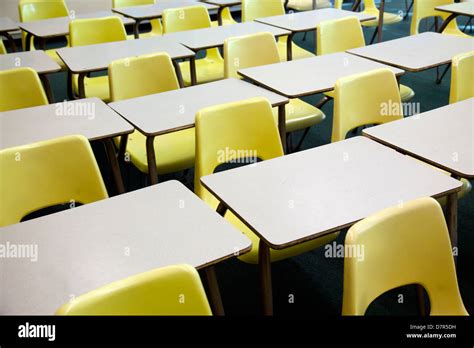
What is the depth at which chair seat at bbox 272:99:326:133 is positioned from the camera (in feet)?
9.55

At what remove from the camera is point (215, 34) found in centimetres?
375

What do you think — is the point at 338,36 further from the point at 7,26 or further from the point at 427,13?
the point at 7,26

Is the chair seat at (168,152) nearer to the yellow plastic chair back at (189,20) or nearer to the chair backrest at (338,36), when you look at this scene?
the chair backrest at (338,36)

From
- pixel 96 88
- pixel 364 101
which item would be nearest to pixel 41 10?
pixel 96 88

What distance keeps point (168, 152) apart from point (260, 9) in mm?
2445

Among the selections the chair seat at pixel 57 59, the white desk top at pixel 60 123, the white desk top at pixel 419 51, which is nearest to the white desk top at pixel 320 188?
the white desk top at pixel 60 123

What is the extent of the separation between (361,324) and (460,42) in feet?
8.73

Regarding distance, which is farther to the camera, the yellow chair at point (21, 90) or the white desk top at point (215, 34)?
the white desk top at point (215, 34)

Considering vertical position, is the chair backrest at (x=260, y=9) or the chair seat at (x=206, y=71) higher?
the chair backrest at (x=260, y=9)

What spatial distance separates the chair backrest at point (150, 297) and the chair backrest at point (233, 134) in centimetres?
103

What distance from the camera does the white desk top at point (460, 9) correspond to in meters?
4.20

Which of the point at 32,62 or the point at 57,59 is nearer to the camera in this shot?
the point at 32,62

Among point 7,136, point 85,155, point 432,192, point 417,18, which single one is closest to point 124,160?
point 7,136

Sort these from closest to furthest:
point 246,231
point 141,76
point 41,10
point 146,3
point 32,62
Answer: point 246,231
point 141,76
point 32,62
point 41,10
point 146,3
